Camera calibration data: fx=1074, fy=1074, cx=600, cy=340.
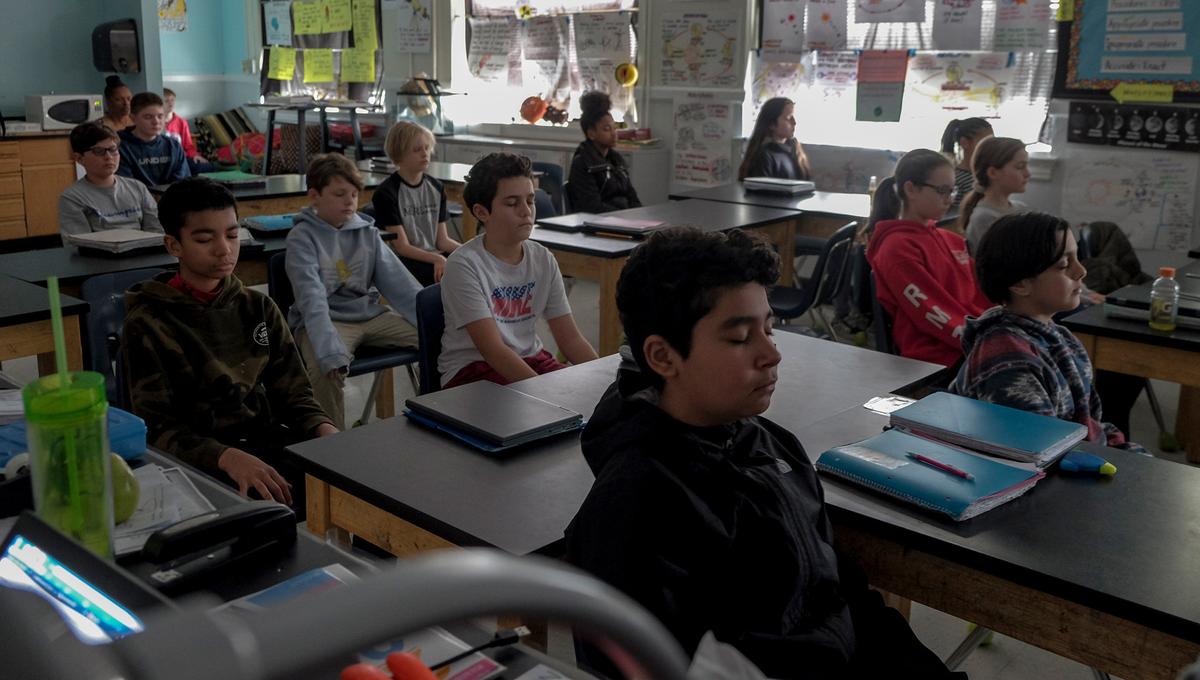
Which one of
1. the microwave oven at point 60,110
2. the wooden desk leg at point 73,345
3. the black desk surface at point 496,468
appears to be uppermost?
the microwave oven at point 60,110

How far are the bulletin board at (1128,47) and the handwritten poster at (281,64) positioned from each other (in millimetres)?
6589

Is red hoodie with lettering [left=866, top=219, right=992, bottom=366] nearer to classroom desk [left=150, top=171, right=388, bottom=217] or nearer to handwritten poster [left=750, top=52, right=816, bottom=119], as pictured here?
classroom desk [left=150, top=171, right=388, bottom=217]

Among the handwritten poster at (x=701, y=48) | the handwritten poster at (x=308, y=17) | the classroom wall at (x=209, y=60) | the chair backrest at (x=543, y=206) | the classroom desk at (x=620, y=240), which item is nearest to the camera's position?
the classroom desk at (x=620, y=240)

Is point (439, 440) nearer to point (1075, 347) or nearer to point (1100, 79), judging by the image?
point (1075, 347)

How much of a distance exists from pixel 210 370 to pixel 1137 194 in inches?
182

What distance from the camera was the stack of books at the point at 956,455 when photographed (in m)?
1.56

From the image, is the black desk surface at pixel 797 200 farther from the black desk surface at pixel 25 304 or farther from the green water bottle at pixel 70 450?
the green water bottle at pixel 70 450

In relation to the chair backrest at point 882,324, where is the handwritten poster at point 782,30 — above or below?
above

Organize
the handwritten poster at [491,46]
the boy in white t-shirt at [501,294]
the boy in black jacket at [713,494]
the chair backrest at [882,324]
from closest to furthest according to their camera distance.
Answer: the boy in black jacket at [713,494]
the boy in white t-shirt at [501,294]
the chair backrest at [882,324]
the handwritten poster at [491,46]

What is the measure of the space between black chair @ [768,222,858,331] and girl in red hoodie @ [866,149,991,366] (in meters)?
0.65

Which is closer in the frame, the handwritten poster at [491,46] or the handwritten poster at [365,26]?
the handwritten poster at [491,46]

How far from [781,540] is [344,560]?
553mm

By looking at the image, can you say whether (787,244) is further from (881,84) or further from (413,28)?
(413,28)

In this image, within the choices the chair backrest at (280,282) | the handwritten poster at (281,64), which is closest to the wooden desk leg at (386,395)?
the chair backrest at (280,282)
